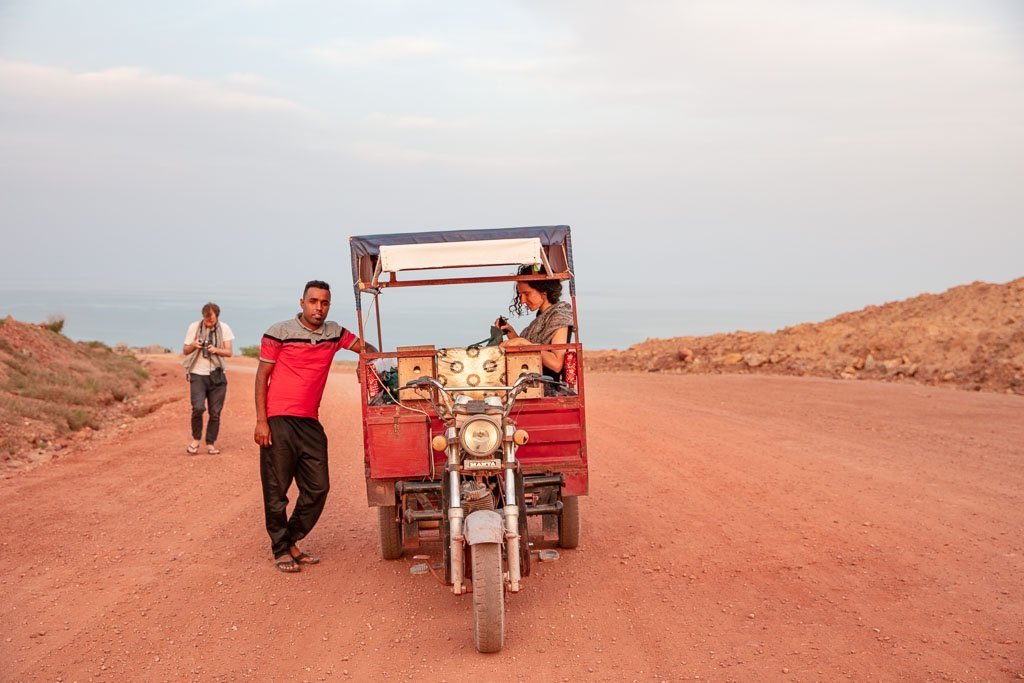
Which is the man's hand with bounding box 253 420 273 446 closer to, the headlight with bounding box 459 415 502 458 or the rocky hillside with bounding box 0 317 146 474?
the headlight with bounding box 459 415 502 458

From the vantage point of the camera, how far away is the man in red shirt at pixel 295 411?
714 cm

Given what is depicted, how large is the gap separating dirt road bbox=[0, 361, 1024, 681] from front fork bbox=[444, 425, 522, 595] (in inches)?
16.2

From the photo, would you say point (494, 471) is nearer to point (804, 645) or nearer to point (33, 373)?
point (804, 645)

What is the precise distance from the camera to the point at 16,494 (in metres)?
9.97

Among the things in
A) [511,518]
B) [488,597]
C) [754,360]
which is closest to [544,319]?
[511,518]

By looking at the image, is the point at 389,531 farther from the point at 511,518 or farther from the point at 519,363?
the point at 511,518

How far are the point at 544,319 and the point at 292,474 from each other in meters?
2.37

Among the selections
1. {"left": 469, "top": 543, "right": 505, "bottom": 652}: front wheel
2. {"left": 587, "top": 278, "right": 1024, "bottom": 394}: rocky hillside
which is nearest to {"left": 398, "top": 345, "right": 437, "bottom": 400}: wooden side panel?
{"left": 469, "top": 543, "right": 505, "bottom": 652}: front wheel

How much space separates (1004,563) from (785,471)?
387cm

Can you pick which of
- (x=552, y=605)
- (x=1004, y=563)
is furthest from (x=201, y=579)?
(x=1004, y=563)

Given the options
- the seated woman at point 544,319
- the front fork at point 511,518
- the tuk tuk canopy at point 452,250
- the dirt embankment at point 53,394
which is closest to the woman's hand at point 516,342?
the seated woman at point 544,319

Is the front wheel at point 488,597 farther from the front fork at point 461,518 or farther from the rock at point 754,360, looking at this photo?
the rock at point 754,360

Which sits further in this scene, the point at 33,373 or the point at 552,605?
the point at 33,373

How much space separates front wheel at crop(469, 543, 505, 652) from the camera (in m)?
5.27
